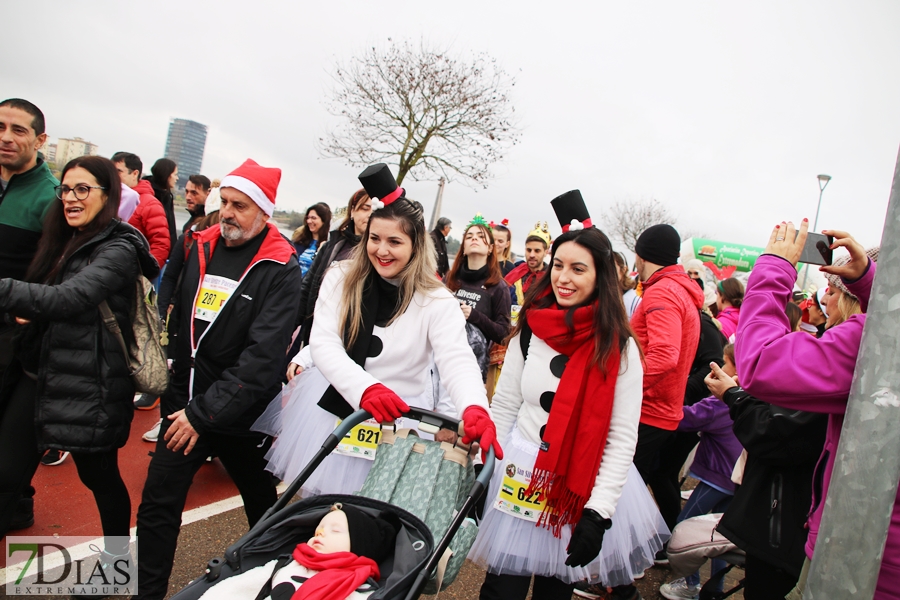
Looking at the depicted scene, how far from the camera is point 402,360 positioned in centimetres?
260

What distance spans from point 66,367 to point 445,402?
6.11ft

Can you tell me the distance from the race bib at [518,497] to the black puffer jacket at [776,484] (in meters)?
0.85

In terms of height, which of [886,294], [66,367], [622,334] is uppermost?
[886,294]

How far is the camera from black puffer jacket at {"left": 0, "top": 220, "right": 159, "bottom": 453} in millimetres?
2539

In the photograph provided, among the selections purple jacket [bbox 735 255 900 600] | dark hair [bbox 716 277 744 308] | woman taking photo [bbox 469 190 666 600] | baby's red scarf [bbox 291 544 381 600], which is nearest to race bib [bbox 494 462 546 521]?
woman taking photo [bbox 469 190 666 600]

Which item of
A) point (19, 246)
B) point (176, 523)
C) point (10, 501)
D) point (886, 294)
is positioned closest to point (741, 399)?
point (886, 294)

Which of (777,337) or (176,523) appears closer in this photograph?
(777,337)

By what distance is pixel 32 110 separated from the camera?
315 centimetres

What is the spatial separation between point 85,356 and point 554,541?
94.3 inches

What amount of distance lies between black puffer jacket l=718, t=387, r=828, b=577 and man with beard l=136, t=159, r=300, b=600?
7.47ft

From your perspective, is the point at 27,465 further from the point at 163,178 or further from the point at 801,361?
the point at 163,178

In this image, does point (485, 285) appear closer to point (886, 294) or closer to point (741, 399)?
point (741, 399)

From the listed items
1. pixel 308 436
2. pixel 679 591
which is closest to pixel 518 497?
pixel 308 436

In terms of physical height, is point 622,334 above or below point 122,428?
above
